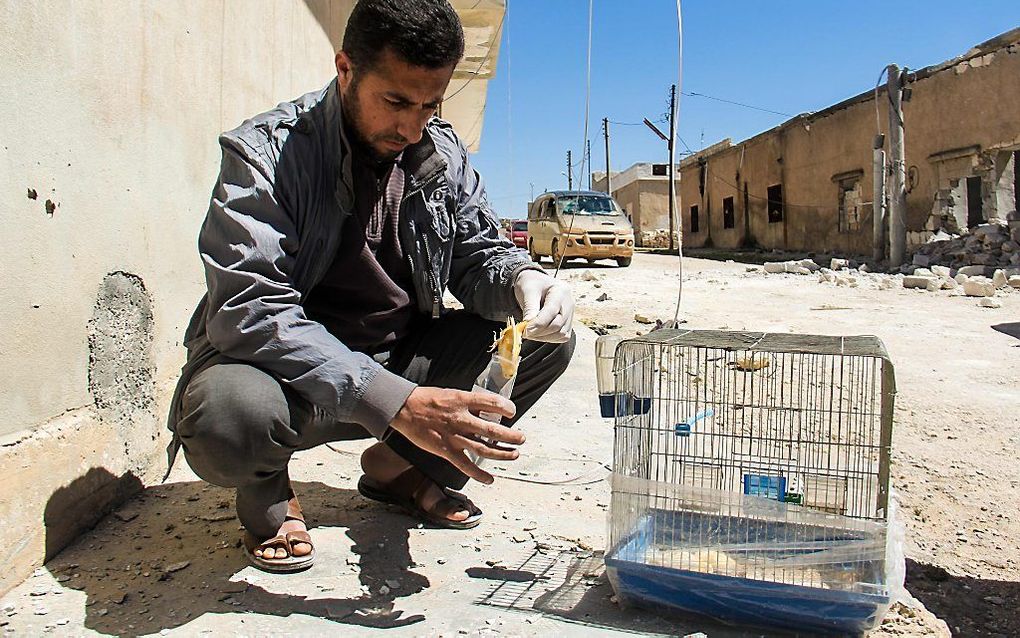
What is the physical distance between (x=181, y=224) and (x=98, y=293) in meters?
0.59

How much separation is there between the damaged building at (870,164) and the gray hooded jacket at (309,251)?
1293 cm

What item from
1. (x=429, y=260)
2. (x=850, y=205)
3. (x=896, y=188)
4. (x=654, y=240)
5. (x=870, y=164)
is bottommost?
(x=429, y=260)

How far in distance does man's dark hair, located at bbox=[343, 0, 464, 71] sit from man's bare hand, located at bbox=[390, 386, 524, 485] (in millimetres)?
785

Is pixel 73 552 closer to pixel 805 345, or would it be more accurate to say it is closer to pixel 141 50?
pixel 141 50

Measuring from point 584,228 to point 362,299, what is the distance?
42.3 ft

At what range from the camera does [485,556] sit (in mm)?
2225

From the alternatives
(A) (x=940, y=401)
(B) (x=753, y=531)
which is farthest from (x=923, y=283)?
(B) (x=753, y=531)

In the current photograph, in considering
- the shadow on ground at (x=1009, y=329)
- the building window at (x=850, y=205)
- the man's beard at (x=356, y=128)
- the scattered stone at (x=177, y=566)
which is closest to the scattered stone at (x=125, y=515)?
the scattered stone at (x=177, y=566)

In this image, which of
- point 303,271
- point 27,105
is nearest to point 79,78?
point 27,105

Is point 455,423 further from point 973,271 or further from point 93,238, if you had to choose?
point 973,271

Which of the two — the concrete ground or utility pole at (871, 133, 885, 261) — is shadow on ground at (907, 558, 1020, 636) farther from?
utility pole at (871, 133, 885, 261)

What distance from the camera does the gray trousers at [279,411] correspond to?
1.78m

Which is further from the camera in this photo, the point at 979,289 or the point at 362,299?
the point at 979,289

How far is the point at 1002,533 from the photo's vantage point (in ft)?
9.60
